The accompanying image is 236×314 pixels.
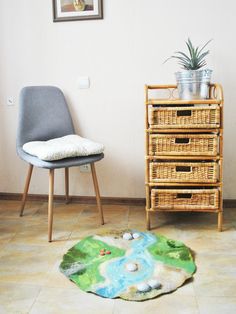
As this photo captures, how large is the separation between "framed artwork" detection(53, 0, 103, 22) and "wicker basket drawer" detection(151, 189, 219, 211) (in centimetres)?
125

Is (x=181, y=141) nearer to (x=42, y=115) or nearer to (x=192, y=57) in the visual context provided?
(x=192, y=57)

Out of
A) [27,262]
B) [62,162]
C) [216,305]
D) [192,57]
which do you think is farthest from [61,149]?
[216,305]

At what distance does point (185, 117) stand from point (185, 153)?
20 cm

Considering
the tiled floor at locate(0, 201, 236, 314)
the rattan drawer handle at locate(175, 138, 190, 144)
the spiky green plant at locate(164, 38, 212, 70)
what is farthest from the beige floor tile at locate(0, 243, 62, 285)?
the spiky green plant at locate(164, 38, 212, 70)

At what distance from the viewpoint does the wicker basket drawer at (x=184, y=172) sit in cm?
193

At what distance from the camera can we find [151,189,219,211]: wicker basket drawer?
194cm

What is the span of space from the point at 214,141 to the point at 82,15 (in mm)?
1229

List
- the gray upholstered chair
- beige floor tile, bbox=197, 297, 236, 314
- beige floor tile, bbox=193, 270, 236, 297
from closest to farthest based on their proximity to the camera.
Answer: beige floor tile, bbox=197, 297, 236, 314 < beige floor tile, bbox=193, 270, 236, 297 < the gray upholstered chair

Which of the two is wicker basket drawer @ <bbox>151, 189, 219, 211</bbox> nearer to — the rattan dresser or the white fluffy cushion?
the rattan dresser

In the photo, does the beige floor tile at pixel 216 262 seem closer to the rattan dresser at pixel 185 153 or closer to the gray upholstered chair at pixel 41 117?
the rattan dresser at pixel 185 153

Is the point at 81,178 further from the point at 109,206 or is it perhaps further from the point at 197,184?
the point at 197,184

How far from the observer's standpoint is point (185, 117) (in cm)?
190

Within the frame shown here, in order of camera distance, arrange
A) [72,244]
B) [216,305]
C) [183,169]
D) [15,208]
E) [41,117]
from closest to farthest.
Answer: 1. [216,305]
2. [72,244]
3. [183,169]
4. [41,117]
5. [15,208]

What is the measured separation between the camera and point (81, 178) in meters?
2.51
